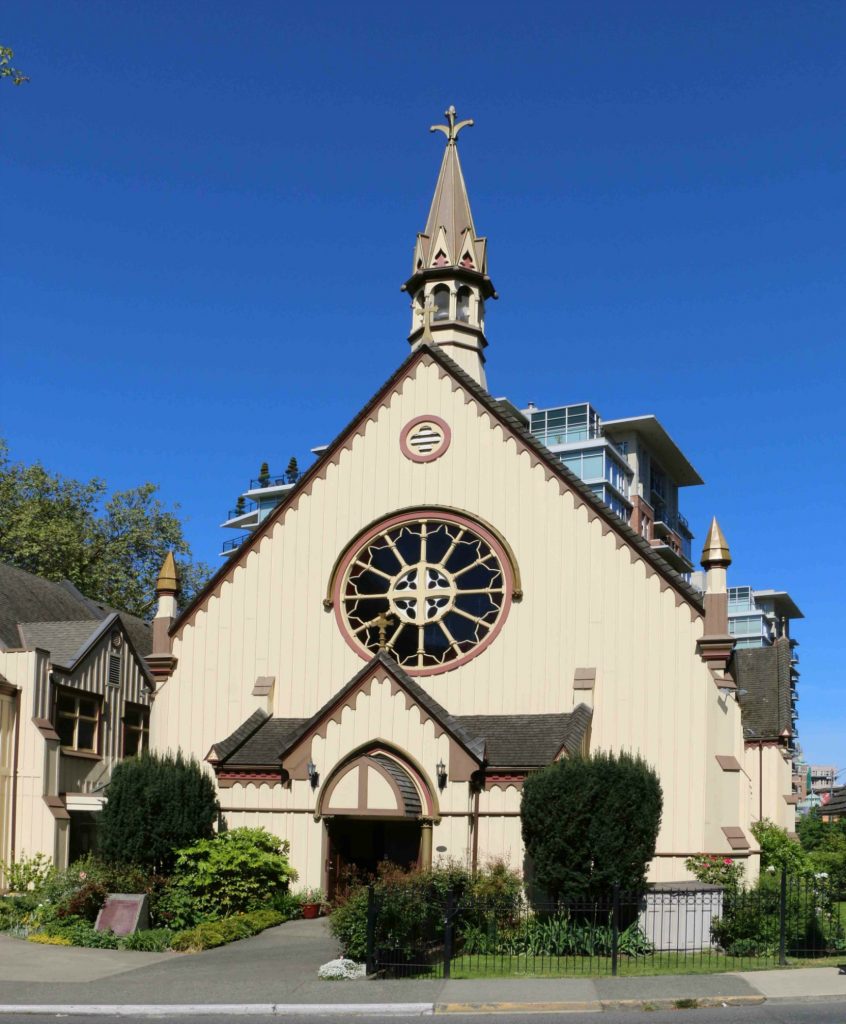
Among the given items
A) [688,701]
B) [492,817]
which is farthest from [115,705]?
[688,701]

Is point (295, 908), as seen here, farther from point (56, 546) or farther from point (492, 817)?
point (56, 546)

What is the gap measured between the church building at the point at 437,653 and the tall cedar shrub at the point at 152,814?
180 centimetres

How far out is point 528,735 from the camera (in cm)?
2656

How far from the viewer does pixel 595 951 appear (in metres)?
21.4

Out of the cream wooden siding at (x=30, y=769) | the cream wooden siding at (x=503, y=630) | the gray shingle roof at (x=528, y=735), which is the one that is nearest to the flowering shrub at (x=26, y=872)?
the cream wooden siding at (x=30, y=769)

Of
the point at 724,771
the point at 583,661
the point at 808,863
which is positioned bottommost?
the point at 808,863

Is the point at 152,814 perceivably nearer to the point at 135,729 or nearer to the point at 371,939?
the point at 371,939

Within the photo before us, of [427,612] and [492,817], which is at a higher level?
[427,612]

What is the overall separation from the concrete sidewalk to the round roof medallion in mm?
12744

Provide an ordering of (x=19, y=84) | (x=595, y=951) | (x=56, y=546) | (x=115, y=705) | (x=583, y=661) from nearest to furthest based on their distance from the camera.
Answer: (x=19, y=84) → (x=595, y=951) → (x=583, y=661) → (x=115, y=705) → (x=56, y=546)

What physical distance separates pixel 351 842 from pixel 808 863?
1502 centimetres

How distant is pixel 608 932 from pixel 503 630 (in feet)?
27.1

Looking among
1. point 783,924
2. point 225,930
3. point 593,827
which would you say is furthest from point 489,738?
point 783,924

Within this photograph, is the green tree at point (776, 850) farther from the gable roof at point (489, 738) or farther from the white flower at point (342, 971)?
the white flower at point (342, 971)
